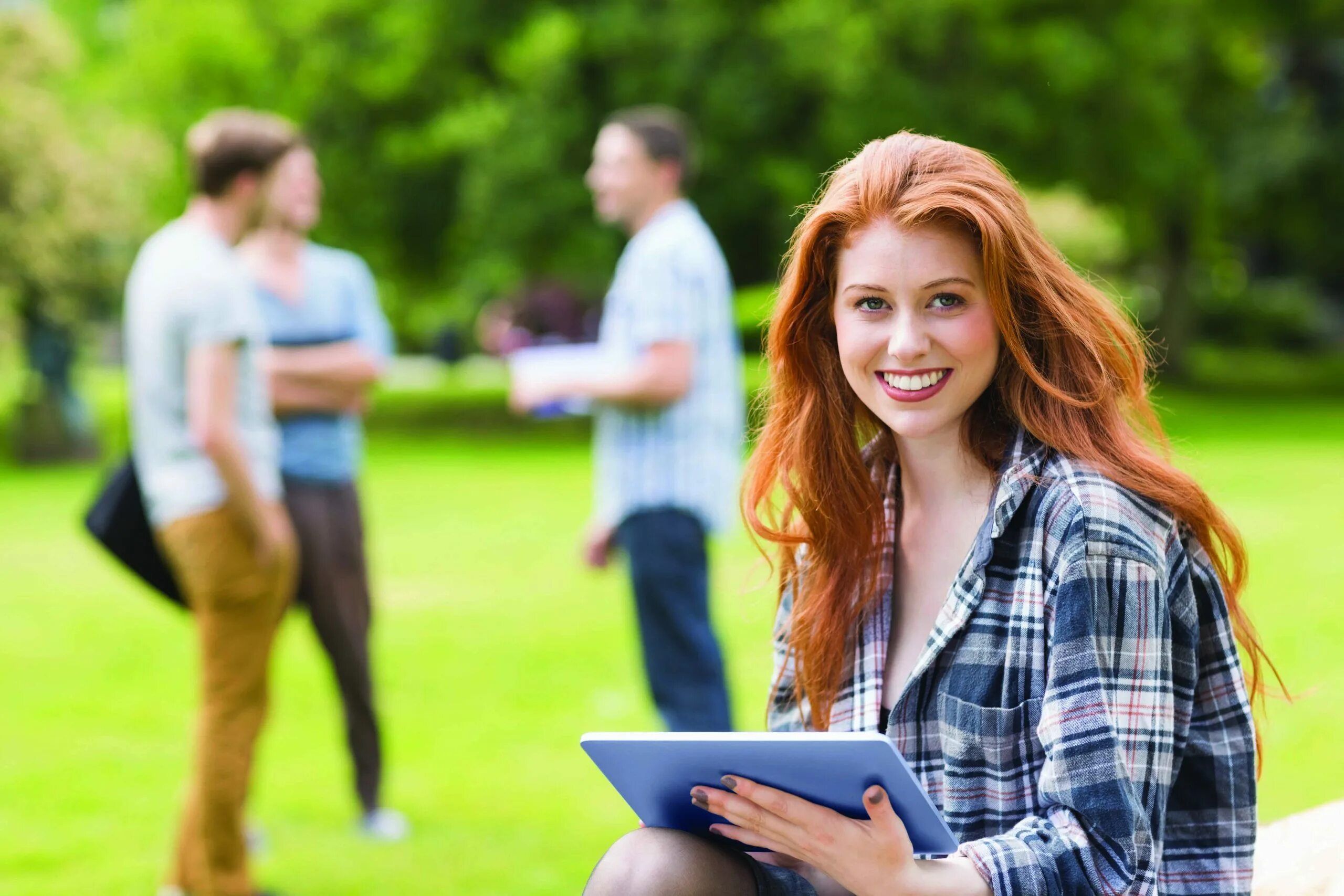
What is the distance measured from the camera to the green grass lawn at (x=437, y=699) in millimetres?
4641

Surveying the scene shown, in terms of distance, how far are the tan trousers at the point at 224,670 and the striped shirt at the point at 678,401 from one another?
0.99 m

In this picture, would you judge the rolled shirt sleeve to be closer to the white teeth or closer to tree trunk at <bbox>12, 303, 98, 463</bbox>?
the white teeth

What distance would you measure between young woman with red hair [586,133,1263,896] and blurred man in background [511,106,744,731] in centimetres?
198

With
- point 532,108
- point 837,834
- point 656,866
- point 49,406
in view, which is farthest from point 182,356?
point 49,406

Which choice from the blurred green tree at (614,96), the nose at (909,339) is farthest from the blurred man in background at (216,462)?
the blurred green tree at (614,96)

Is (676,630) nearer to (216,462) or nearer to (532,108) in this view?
(216,462)

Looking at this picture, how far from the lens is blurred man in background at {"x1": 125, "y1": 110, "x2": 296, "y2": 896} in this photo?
383 centimetres

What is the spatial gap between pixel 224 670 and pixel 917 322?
2.57m

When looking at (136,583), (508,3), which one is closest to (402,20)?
(508,3)

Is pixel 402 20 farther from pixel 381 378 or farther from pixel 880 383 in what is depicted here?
pixel 880 383

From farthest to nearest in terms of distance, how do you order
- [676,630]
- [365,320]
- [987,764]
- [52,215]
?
[52,215] → [365,320] → [676,630] → [987,764]

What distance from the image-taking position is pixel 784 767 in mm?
1832

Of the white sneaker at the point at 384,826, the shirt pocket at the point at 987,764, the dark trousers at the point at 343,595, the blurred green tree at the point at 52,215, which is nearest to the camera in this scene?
the shirt pocket at the point at 987,764

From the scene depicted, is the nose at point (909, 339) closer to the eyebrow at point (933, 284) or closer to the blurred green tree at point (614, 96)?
the eyebrow at point (933, 284)
